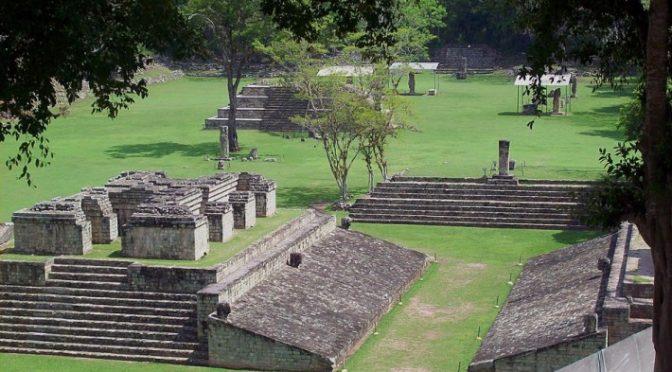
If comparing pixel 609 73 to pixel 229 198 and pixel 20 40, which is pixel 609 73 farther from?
pixel 229 198

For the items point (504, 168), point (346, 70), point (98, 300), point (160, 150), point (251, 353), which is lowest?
point (251, 353)

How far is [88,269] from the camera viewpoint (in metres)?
22.1

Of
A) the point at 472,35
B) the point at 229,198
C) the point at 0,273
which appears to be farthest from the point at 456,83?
the point at 0,273

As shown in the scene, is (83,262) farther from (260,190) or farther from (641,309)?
(641,309)

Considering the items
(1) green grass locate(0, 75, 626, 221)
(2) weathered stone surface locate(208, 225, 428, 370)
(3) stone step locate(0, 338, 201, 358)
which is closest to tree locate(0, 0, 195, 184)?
(2) weathered stone surface locate(208, 225, 428, 370)

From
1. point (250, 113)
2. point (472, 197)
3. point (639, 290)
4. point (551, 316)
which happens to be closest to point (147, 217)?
point (551, 316)

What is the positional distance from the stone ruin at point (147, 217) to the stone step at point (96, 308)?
137 centimetres

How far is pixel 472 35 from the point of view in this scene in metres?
80.9

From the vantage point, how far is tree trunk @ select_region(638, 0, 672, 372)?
10.9 metres

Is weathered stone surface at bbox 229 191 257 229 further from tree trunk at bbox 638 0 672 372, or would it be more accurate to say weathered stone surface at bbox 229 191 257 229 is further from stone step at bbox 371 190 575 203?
tree trunk at bbox 638 0 672 372

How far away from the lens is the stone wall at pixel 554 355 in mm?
18422

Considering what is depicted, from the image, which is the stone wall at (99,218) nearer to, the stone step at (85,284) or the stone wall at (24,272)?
the stone wall at (24,272)

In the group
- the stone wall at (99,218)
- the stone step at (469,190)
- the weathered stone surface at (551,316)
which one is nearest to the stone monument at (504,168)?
the stone step at (469,190)

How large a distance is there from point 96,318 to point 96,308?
0.78 feet
